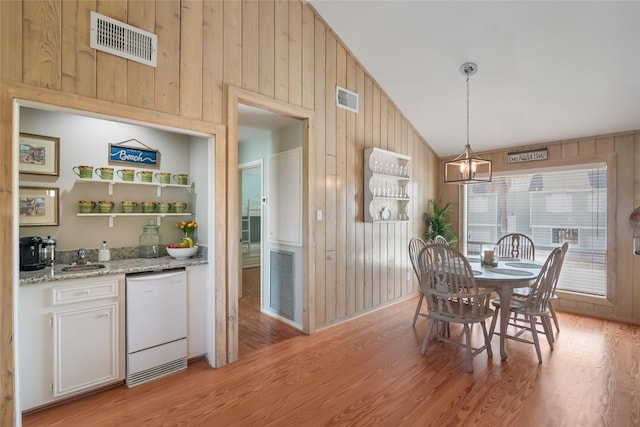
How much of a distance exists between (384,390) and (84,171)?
3.05 metres

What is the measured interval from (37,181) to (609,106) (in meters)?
5.67

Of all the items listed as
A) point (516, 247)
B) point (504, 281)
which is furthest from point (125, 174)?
point (516, 247)

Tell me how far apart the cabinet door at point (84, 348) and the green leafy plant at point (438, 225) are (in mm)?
4325

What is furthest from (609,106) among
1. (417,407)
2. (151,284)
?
(151,284)

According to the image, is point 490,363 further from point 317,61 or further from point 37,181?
point 37,181

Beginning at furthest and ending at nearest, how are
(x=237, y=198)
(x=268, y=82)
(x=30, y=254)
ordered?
(x=268, y=82) < (x=237, y=198) < (x=30, y=254)

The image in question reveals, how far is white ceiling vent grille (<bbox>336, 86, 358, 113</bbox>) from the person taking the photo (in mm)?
3776

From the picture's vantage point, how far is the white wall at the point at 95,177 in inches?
104

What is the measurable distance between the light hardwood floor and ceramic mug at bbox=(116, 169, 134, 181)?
5.85ft

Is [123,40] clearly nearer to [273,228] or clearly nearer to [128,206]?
[128,206]

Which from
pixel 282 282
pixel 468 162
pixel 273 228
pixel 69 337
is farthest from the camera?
pixel 273 228

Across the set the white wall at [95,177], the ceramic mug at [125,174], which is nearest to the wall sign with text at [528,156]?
the white wall at [95,177]

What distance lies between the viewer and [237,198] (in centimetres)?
284

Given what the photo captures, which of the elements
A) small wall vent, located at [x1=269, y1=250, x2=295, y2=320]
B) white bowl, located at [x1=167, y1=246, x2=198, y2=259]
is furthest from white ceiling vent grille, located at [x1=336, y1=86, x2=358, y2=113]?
white bowl, located at [x1=167, y1=246, x2=198, y2=259]
